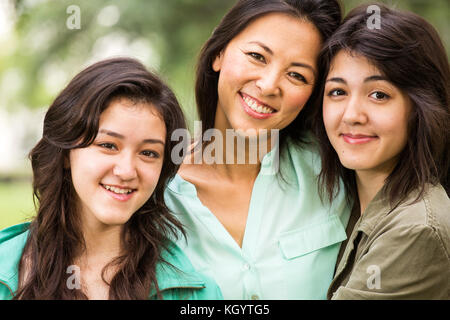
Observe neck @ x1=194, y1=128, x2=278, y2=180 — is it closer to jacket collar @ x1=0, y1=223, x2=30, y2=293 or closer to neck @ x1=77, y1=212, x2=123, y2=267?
Result: neck @ x1=77, y1=212, x2=123, y2=267

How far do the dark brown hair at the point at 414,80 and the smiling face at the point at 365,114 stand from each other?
0.11 feet

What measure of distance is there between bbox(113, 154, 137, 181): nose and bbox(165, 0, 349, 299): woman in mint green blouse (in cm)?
49

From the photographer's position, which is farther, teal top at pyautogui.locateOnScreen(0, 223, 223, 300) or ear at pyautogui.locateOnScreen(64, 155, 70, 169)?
ear at pyautogui.locateOnScreen(64, 155, 70, 169)

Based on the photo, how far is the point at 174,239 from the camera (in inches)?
99.3

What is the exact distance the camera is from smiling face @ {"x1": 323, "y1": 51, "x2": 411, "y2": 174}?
7.70ft

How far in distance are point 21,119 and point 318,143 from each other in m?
11.4

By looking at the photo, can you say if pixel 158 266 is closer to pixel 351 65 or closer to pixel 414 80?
pixel 351 65

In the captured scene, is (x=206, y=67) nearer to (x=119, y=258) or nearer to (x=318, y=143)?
(x=318, y=143)

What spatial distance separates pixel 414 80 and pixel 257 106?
2.31ft

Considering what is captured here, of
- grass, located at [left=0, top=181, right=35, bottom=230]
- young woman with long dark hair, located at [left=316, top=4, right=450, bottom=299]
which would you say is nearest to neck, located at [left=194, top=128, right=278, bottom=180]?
young woman with long dark hair, located at [left=316, top=4, right=450, bottom=299]

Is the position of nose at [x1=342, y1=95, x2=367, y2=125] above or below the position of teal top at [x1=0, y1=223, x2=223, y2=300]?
above

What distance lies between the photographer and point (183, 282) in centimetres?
227

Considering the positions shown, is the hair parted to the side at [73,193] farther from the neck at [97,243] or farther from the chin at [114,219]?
the chin at [114,219]

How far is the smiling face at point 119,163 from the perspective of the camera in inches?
85.7
